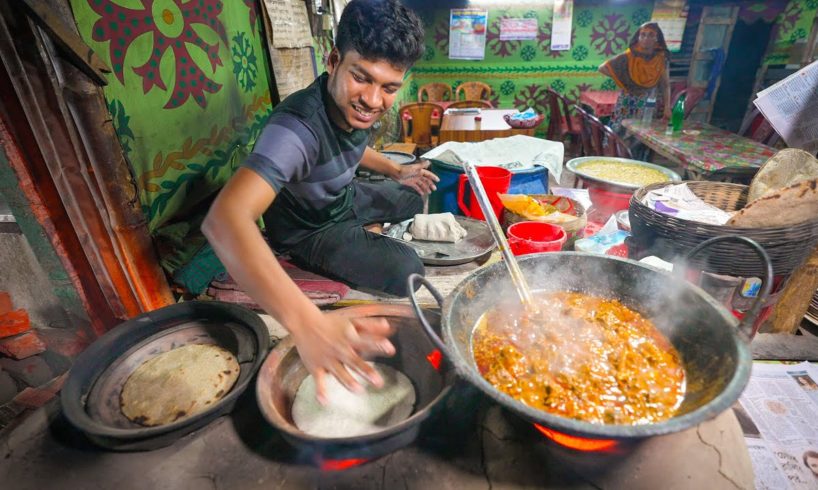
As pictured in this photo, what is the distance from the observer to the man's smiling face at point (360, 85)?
1.72 metres

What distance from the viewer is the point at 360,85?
69.9 inches

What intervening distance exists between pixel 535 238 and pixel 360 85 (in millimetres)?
1307

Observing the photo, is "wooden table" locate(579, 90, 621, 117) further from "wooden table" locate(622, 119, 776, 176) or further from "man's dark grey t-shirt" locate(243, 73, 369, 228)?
"man's dark grey t-shirt" locate(243, 73, 369, 228)

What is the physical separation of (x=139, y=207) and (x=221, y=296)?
69 cm

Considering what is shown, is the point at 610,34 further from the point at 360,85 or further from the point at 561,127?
the point at 360,85

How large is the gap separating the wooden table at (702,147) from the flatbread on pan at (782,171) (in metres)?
1.47

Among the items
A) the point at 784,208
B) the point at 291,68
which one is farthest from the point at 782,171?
the point at 291,68

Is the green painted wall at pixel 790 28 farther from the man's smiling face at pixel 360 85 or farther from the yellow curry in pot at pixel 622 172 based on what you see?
the man's smiling face at pixel 360 85

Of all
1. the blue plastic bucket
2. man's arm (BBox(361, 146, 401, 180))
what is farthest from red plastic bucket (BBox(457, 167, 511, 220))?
man's arm (BBox(361, 146, 401, 180))

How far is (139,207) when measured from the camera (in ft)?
6.63

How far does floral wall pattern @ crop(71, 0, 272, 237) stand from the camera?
6.14 feet

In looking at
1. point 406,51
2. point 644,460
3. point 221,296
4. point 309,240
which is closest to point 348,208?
point 309,240

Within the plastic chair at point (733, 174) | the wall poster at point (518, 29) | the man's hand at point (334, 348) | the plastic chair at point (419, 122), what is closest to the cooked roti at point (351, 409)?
the man's hand at point (334, 348)

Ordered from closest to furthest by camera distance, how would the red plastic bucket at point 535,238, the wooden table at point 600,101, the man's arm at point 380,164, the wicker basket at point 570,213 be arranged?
the red plastic bucket at point 535,238, the wicker basket at point 570,213, the man's arm at point 380,164, the wooden table at point 600,101
